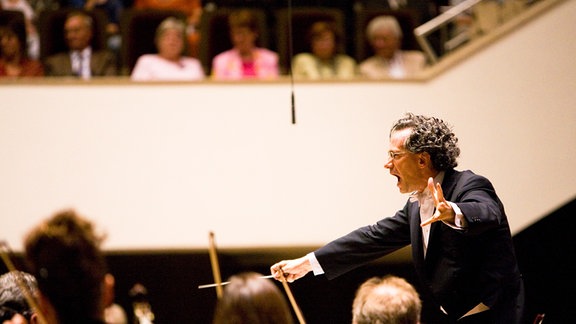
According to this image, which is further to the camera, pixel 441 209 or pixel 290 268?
pixel 290 268

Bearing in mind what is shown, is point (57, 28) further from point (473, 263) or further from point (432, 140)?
point (473, 263)

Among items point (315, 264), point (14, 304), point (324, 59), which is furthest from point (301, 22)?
point (14, 304)

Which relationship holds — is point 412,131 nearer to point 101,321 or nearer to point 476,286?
point 476,286

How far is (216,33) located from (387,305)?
3.15 m

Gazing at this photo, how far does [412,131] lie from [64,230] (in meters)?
1.45

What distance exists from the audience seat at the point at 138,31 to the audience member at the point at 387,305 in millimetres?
3109

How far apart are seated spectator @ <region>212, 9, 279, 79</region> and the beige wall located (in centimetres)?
27

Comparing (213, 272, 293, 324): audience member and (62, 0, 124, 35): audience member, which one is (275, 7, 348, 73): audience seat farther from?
(213, 272, 293, 324): audience member

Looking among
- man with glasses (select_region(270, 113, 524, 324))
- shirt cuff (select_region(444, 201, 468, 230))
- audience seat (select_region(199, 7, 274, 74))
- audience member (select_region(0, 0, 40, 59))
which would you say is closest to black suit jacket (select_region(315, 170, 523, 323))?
man with glasses (select_region(270, 113, 524, 324))

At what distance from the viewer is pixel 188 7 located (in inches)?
237

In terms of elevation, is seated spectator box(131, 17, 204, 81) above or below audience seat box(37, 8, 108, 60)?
below

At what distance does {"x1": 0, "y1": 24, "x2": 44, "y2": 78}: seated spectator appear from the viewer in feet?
17.1

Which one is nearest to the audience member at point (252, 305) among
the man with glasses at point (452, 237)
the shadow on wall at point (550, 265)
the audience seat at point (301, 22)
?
the man with glasses at point (452, 237)

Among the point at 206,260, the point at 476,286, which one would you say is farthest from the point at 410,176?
the point at 206,260
